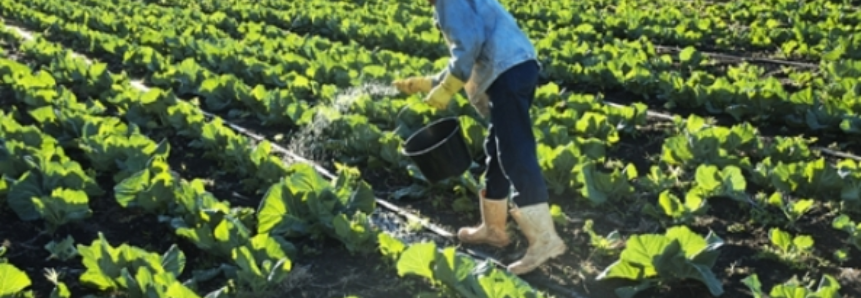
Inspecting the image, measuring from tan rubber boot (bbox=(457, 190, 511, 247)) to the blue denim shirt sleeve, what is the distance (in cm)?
70

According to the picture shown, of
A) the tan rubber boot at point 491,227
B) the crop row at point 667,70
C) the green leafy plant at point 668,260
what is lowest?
the crop row at point 667,70

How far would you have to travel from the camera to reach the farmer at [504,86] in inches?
149

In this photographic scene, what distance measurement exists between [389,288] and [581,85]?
4.78 meters

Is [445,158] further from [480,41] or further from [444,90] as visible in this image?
[480,41]

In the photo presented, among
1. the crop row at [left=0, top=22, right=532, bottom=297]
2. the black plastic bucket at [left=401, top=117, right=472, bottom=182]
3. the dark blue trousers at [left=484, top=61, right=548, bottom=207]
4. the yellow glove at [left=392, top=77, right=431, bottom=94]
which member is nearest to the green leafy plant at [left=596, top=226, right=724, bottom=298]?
the dark blue trousers at [left=484, top=61, right=548, bottom=207]

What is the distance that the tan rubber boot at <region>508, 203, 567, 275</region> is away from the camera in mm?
3943

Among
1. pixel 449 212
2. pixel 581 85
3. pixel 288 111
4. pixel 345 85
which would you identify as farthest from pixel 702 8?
pixel 449 212

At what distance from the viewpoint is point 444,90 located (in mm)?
3910

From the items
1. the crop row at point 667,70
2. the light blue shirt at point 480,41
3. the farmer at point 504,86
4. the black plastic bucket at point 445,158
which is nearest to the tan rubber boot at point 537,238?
the farmer at point 504,86

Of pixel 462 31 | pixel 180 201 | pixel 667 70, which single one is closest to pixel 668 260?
pixel 462 31

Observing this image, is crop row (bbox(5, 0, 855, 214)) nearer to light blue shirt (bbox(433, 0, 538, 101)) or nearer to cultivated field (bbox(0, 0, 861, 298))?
cultivated field (bbox(0, 0, 861, 298))

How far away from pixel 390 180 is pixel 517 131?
72.4 inches

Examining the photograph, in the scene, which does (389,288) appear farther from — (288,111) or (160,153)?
(288,111)

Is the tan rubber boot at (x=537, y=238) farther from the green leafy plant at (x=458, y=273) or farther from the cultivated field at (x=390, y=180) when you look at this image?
the green leafy plant at (x=458, y=273)
